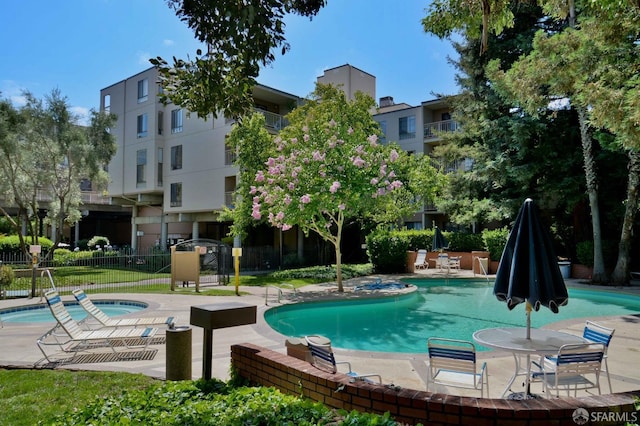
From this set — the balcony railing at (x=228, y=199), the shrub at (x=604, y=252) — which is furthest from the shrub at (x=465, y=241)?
the balcony railing at (x=228, y=199)

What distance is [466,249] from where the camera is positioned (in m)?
23.6

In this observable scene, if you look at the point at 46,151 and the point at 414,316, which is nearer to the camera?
the point at 414,316

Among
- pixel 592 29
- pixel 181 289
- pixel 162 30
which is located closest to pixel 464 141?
pixel 592 29

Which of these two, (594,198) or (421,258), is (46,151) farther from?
(594,198)

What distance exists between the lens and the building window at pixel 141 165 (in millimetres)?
30438

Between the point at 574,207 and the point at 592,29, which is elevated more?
the point at 592,29

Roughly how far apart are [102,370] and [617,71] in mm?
12924

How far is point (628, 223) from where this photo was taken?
16.8 metres

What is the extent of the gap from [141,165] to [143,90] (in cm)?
528

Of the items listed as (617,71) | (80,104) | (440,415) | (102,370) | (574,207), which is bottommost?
(102,370)

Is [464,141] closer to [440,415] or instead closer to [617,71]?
[617,71]

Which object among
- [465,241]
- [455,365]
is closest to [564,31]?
[465,241]

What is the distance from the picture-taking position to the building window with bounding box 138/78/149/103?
3011cm

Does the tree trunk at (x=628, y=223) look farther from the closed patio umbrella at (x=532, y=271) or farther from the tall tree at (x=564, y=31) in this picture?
the closed patio umbrella at (x=532, y=271)
